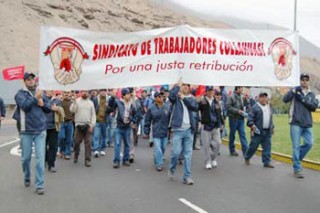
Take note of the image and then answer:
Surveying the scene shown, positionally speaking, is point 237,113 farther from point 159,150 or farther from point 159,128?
point 159,150

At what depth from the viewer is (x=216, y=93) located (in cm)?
1155

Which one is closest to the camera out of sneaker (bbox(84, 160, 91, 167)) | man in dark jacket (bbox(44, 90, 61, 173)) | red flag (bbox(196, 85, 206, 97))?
man in dark jacket (bbox(44, 90, 61, 173))

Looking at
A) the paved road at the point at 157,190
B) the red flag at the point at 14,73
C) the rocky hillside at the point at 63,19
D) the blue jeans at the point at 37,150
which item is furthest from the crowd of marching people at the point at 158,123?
the rocky hillside at the point at 63,19

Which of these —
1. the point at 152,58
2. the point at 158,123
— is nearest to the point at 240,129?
the point at 158,123

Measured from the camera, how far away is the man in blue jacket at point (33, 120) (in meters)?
8.36

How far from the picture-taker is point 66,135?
12.8 m

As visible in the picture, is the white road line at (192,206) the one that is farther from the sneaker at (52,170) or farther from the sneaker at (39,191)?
the sneaker at (52,170)

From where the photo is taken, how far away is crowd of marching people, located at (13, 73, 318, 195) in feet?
28.1

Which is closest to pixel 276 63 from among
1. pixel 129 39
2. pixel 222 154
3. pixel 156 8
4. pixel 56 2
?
pixel 129 39

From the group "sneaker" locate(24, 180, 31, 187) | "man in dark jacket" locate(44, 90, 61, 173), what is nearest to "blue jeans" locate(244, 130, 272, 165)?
"man in dark jacket" locate(44, 90, 61, 173)

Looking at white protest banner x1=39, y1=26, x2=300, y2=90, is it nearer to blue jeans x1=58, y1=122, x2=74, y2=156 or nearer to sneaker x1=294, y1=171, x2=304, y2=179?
sneaker x1=294, y1=171, x2=304, y2=179

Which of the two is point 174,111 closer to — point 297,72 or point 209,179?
point 209,179

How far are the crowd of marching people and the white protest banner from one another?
40 centimetres

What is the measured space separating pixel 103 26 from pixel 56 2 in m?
8.28
